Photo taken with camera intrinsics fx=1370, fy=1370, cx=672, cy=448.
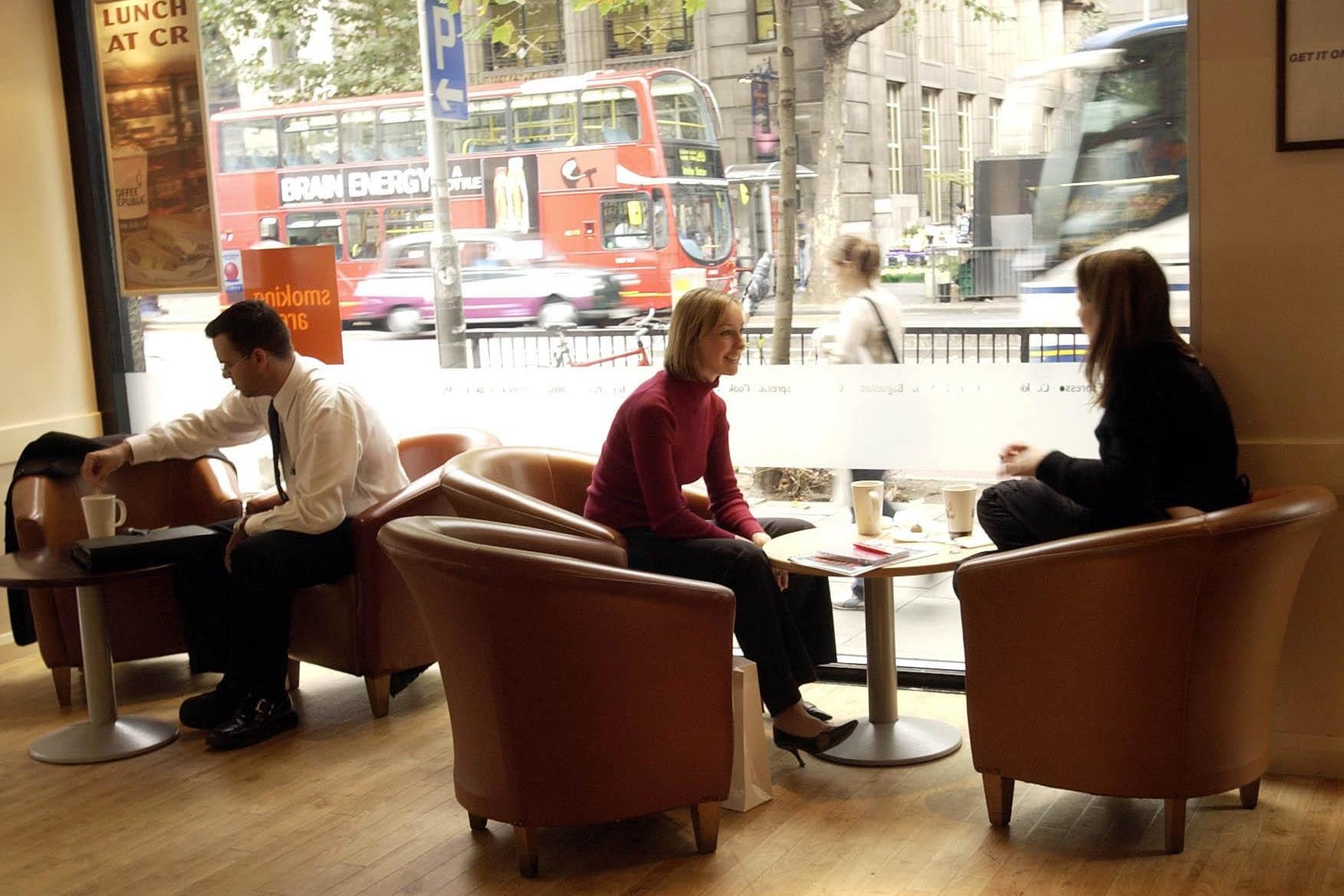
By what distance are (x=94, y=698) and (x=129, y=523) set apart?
815mm

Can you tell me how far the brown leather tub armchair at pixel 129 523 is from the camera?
456 cm

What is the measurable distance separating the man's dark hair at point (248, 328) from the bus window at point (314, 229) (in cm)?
86

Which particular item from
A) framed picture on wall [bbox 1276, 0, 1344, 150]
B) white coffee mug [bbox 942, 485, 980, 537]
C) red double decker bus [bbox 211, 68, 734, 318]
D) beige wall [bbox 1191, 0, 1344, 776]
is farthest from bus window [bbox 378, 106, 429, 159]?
framed picture on wall [bbox 1276, 0, 1344, 150]

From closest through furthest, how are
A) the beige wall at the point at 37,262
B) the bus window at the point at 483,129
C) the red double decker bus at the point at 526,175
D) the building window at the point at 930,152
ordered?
the building window at the point at 930,152 < the red double decker bus at the point at 526,175 < the bus window at the point at 483,129 < the beige wall at the point at 37,262

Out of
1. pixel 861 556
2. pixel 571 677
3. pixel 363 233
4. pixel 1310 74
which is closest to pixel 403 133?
pixel 363 233

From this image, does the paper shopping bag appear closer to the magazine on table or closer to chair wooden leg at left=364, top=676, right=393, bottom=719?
A: the magazine on table

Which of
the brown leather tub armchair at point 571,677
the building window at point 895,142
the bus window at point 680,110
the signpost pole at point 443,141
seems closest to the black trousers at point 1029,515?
the brown leather tub armchair at point 571,677

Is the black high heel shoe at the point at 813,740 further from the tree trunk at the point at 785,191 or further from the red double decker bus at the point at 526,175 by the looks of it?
the red double decker bus at the point at 526,175

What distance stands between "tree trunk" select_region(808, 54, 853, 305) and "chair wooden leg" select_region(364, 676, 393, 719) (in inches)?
71.8

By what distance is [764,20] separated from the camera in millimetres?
4281

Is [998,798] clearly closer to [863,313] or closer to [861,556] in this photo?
[861,556]

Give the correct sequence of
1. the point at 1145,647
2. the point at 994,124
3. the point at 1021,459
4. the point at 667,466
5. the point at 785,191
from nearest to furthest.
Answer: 1. the point at 1145,647
2. the point at 1021,459
3. the point at 667,466
4. the point at 994,124
5. the point at 785,191

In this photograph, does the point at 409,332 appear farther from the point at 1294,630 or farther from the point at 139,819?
the point at 1294,630

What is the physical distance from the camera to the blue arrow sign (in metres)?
4.73
